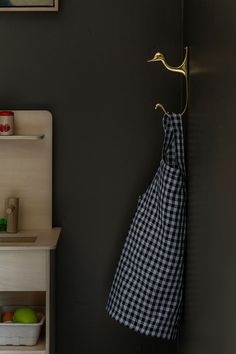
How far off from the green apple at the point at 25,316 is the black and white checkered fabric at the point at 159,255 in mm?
333

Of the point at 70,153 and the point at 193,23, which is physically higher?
the point at 193,23

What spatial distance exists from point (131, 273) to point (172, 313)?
0.22 metres

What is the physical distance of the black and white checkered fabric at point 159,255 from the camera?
243 cm

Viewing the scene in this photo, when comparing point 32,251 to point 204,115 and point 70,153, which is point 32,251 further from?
point 204,115

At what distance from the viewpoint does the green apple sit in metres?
2.69

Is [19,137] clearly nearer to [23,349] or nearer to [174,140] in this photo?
[174,140]

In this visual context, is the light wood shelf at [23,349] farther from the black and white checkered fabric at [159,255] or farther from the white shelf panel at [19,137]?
the white shelf panel at [19,137]

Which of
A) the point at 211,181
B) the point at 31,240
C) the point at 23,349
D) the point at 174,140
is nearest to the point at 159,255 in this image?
the point at 174,140

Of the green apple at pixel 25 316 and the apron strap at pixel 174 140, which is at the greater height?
the apron strap at pixel 174 140

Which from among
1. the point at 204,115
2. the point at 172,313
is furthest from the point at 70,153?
the point at 204,115

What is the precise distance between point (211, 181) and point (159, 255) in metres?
0.82

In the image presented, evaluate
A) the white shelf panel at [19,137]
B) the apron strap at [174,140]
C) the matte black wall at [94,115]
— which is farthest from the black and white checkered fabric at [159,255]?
the white shelf panel at [19,137]

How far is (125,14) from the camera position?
2.87 meters

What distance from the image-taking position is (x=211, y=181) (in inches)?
67.2
